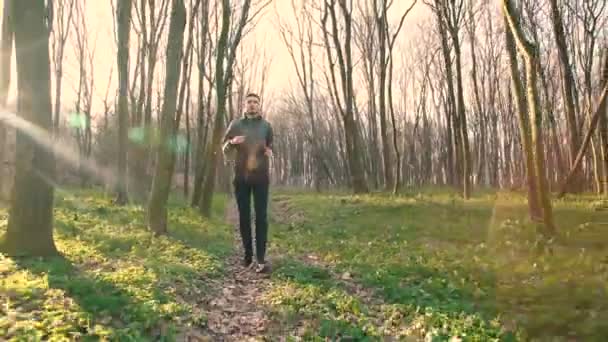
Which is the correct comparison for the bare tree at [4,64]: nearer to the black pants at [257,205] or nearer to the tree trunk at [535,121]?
the black pants at [257,205]

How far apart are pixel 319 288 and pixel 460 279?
1929 mm

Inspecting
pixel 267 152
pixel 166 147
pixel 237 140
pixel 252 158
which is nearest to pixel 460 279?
pixel 267 152

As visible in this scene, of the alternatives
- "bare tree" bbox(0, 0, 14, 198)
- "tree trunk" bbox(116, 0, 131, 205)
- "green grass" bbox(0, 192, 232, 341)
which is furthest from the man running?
"bare tree" bbox(0, 0, 14, 198)

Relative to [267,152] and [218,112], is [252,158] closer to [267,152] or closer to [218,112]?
[267,152]

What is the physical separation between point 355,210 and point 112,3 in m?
19.1

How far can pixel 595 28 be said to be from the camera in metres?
24.3

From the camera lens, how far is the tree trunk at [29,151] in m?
7.13

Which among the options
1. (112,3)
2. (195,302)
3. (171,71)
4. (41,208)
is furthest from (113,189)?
(195,302)

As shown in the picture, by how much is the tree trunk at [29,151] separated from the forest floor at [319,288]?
575mm

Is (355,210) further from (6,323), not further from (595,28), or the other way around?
(595,28)

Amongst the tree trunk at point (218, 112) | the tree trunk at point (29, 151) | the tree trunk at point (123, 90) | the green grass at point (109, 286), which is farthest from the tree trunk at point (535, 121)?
the tree trunk at point (123, 90)

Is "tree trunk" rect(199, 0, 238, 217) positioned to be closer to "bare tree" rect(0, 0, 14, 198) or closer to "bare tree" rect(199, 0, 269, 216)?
"bare tree" rect(199, 0, 269, 216)

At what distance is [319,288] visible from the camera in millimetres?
6551

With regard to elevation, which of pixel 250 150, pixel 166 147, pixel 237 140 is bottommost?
pixel 250 150
